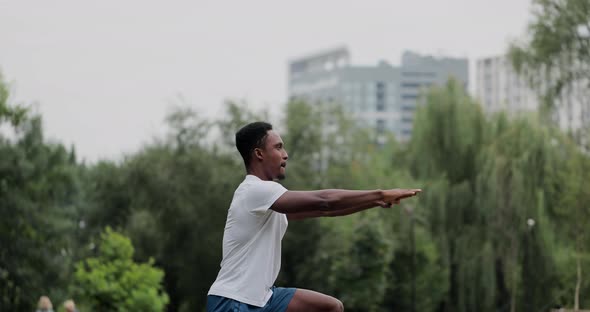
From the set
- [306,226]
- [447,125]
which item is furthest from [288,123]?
[447,125]

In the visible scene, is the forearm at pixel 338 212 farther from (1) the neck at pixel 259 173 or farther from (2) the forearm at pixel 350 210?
(1) the neck at pixel 259 173

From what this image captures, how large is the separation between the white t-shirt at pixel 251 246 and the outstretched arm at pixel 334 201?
0.11 meters

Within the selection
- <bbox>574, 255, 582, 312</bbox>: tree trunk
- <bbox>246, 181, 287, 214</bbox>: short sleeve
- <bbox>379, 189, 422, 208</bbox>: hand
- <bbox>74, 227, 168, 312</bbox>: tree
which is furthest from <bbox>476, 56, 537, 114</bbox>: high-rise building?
<bbox>379, 189, 422, 208</bbox>: hand

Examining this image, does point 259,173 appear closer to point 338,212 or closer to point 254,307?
point 338,212

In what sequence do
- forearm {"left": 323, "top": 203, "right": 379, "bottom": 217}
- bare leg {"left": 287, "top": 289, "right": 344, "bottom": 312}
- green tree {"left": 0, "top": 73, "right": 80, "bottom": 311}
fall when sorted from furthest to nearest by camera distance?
green tree {"left": 0, "top": 73, "right": 80, "bottom": 311} → bare leg {"left": 287, "top": 289, "right": 344, "bottom": 312} → forearm {"left": 323, "top": 203, "right": 379, "bottom": 217}

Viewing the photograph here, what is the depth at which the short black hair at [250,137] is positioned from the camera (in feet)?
20.3

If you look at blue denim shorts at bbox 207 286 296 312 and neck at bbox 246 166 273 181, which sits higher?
neck at bbox 246 166 273 181

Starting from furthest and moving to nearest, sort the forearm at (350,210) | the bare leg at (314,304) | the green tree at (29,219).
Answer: the green tree at (29,219) < the bare leg at (314,304) < the forearm at (350,210)

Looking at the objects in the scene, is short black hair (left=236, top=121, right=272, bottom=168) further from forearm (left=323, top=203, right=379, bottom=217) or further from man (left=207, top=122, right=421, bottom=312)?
forearm (left=323, top=203, right=379, bottom=217)

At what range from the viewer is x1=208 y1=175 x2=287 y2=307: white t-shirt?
19.5ft

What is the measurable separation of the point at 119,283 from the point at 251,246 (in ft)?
98.1

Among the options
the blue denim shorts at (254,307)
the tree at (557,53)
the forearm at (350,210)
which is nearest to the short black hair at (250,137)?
the forearm at (350,210)

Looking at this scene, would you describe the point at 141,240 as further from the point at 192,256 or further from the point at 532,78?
the point at 532,78

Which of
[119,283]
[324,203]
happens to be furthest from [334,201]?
[119,283]
